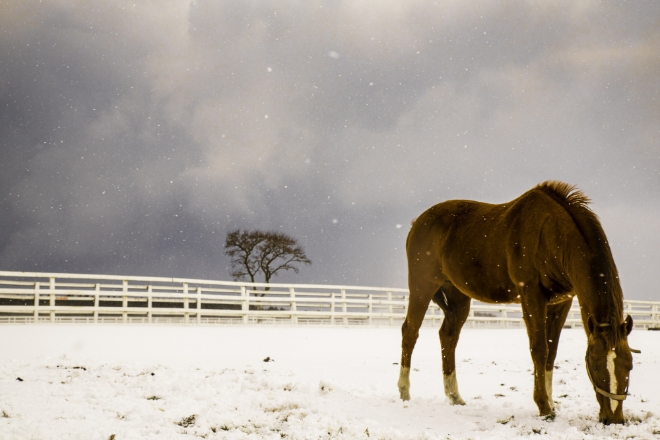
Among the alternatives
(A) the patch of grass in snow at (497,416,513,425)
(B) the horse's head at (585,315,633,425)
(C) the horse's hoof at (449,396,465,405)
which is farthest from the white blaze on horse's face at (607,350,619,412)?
(C) the horse's hoof at (449,396,465,405)

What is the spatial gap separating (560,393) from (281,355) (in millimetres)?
4706

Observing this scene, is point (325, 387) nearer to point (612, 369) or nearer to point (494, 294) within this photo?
point (494, 294)

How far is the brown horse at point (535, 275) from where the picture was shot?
3.58m

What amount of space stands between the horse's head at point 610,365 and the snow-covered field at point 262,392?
0.14 metres

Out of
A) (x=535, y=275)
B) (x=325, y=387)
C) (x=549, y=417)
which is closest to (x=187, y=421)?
(x=325, y=387)

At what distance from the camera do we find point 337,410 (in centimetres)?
435

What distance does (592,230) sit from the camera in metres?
4.01

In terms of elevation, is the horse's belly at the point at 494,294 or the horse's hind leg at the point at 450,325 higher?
the horse's belly at the point at 494,294

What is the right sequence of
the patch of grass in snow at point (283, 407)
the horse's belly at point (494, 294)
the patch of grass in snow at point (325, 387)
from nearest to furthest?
the patch of grass in snow at point (283, 407), the horse's belly at point (494, 294), the patch of grass in snow at point (325, 387)

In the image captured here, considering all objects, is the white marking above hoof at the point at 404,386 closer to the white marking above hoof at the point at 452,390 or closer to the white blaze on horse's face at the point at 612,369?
the white marking above hoof at the point at 452,390

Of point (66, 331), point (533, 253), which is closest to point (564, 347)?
point (533, 253)

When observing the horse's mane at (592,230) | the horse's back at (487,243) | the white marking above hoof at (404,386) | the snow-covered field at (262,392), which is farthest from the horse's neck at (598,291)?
the white marking above hoof at (404,386)

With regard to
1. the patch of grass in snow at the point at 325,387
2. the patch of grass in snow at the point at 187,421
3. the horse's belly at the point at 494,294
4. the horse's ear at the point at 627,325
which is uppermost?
the horse's belly at the point at 494,294

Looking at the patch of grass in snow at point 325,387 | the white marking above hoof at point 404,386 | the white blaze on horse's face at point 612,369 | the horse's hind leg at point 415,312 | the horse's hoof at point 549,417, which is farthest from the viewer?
the horse's hind leg at point 415,312
